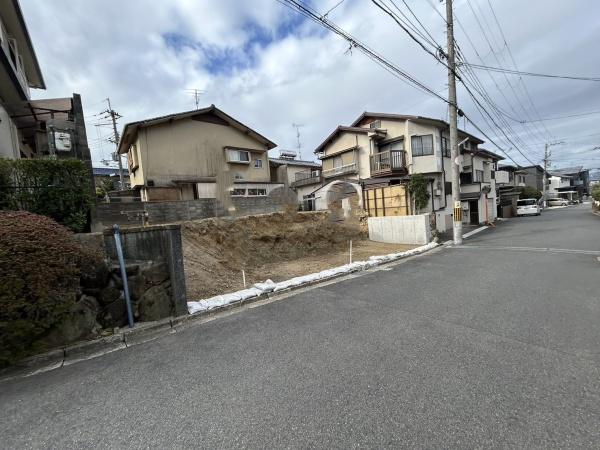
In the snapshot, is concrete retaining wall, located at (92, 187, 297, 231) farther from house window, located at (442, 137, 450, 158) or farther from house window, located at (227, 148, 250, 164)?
house window, located at (442, 137, 450, 158)

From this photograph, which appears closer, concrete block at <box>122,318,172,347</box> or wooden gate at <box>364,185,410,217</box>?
concrete block at <box>122,318,172,347</box>

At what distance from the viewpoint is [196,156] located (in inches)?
698

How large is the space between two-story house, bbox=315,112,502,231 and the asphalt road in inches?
482

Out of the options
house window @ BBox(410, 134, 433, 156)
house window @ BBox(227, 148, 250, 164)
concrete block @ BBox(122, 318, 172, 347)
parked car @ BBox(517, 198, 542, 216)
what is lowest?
parked car @ BBox(517, 198, 542, 216)

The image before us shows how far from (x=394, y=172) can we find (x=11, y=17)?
1798cm

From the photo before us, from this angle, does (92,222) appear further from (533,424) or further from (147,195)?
(147,195)

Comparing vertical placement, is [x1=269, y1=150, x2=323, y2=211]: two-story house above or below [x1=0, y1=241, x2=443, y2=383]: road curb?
above

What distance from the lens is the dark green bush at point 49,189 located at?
14.8 feet

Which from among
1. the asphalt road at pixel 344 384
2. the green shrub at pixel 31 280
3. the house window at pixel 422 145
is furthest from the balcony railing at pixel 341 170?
the green shrub at pixel 31 280

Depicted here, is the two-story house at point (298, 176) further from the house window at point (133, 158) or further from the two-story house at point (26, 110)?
the two-story house at point (26, 110)

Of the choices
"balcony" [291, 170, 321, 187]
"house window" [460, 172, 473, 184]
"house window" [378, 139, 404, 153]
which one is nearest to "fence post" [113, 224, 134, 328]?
"house window" [378, 139, 404, 153]

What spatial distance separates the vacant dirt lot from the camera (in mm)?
7592

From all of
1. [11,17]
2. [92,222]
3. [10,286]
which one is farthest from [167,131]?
[10,286]

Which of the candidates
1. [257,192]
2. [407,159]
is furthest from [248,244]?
[407,159]
